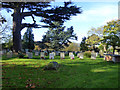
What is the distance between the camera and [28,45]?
34375 millimetres

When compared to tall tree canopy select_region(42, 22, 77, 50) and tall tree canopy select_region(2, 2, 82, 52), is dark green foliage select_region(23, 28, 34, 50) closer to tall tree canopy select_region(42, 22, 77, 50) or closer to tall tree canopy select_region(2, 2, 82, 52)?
tall tree canopy select_region(42, 22, 77, 50)

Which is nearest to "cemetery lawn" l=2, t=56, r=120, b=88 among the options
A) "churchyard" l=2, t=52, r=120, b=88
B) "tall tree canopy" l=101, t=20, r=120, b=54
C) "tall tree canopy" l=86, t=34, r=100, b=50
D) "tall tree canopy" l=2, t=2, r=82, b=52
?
"churchyard" l=2, t=52, r=120, b=88

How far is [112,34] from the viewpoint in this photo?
73.8 feet

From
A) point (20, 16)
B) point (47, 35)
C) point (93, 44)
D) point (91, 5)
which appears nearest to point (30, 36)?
point (47, 35)

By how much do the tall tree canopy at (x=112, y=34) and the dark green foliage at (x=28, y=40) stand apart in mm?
20440

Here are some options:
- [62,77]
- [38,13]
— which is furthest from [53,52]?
[62,77]

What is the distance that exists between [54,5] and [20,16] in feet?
20.0

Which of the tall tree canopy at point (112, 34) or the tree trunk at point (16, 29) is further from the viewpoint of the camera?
the tall tree canopy at point (112, 34)

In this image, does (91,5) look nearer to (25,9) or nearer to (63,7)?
(63,7)

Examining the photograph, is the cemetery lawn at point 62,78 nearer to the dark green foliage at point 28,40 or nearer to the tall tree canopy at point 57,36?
the tall tree canopy at point 57,36

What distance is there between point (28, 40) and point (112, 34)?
2308 centimetres

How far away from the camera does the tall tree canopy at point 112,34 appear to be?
20.6 meters

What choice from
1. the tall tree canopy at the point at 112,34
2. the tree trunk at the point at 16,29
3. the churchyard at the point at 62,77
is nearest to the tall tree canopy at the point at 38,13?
the tree trunk at the point at 16,29

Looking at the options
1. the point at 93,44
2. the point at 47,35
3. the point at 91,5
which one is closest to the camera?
the point at 91,5
